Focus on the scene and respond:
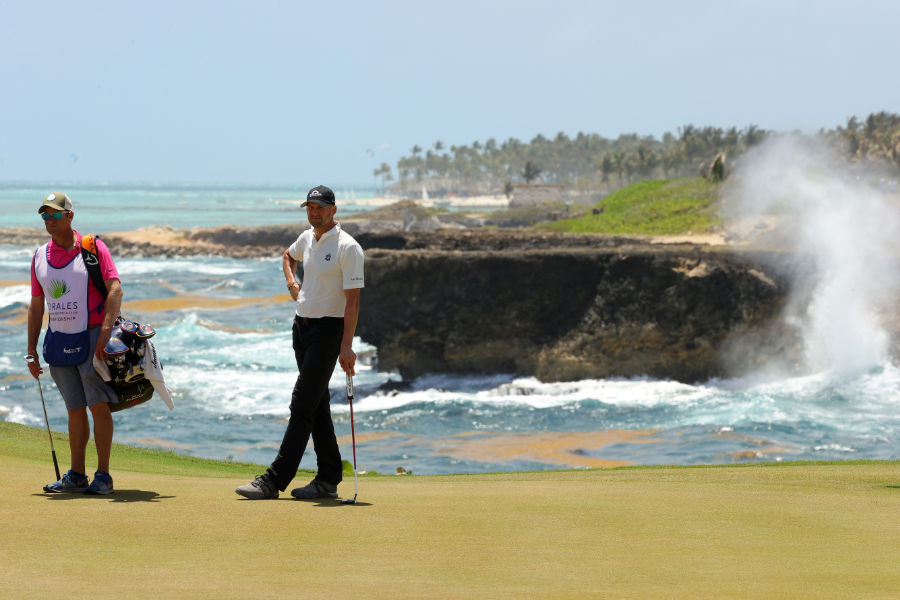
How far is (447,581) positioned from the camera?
5.37m

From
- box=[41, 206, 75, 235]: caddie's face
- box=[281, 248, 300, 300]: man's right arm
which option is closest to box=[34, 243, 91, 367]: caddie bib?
box=[41, 206, 75, 235]: caddie's face

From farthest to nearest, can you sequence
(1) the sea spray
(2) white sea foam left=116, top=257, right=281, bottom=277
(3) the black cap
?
(2) white sea foam left=116, top=257, right=281, bottom=277
(1) the sea spray
(3) the black cap

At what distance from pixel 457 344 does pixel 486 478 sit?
19064 millimetres

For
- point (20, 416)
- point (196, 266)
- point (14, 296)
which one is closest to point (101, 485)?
point (20, 416)

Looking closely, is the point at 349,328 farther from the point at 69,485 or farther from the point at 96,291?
the point at 69,485

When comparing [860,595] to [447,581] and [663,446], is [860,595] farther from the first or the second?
[663,446]

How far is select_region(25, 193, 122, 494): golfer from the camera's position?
7895mm

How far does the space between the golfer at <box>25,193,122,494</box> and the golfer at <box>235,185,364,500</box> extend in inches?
46.4

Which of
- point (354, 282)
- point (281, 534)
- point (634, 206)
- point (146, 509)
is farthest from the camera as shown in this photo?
point (634, 206)

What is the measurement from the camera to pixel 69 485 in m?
8.15

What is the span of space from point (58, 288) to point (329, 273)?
1898 mm

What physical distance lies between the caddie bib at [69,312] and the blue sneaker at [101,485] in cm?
85

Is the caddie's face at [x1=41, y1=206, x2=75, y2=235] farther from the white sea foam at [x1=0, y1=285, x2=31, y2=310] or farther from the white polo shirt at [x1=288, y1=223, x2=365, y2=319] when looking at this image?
the white sea foam at [x1=0, y1=285, x2=31, y2=310]

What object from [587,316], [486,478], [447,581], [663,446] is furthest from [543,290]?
[447,581]
